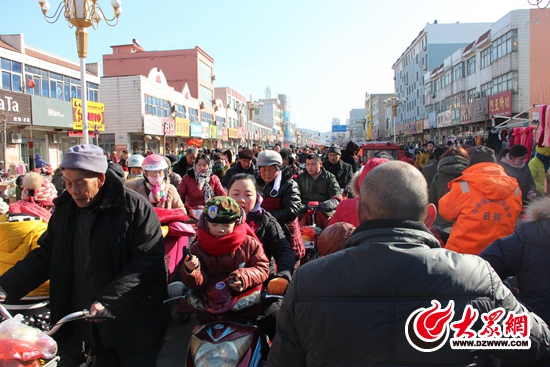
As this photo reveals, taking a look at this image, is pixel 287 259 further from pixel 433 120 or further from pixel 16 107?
pixel 433 120

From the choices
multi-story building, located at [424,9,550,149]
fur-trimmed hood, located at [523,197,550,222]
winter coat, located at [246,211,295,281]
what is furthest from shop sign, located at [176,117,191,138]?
fur-trimmed hood, located at [523,197,550,222]

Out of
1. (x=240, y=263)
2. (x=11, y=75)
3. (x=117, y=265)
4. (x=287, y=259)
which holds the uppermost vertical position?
(x=11, y=75)

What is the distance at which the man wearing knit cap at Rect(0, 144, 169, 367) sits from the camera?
2.57m

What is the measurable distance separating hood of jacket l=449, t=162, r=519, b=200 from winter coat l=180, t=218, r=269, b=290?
2.14 m

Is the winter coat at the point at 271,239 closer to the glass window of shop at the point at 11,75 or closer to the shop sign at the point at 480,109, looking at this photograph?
the glass window of shop at the point at 11,75

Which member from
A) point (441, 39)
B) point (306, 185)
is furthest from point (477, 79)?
point (306, 185)

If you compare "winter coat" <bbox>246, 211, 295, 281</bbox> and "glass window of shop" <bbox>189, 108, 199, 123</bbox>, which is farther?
"glass window of shop" <bbox>189, 108, 199, 123</bbox>

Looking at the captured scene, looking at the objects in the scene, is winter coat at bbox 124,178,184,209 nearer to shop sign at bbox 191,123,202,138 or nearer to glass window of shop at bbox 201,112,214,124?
shop sign at bbox 191,123,202,138

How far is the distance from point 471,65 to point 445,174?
3705 cm

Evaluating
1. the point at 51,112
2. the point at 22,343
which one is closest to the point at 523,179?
the point at 22,343

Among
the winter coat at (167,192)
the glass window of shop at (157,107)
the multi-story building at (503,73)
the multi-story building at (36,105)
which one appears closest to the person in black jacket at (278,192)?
the winter coat at (167,192)

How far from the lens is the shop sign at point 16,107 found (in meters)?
19.9

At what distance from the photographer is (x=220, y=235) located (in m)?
2.93

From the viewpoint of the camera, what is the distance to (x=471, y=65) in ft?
123
